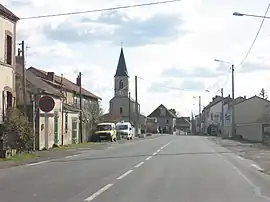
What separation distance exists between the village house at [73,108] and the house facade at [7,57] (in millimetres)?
13696

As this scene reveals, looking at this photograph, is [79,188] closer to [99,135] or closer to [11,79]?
[11,79]

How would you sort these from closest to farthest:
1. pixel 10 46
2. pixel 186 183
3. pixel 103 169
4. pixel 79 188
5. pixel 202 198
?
pixel 202 198, pixel 79 188, pixel 186 183, pixel 103 169, pixel 10 46

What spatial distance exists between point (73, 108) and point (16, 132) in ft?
83.3

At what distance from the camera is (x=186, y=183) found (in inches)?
722

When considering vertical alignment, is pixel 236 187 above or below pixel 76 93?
below

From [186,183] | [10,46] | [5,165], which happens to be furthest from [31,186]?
[10,46]

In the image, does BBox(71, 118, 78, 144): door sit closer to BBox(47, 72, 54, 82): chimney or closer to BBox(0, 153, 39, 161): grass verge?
BBox(47, 72, 54, 82): chimney

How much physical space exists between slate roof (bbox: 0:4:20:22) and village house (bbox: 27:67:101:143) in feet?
51.3

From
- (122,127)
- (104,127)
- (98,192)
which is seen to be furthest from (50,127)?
(122,127)

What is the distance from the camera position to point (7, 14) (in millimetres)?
38125

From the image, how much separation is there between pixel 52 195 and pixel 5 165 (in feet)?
40.9

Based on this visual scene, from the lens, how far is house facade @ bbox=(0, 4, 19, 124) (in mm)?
37531

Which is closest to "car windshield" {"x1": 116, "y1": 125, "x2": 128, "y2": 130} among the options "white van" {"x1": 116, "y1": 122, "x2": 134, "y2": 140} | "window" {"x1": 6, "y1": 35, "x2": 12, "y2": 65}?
"white van" {"x1": 116, "y1": 122, "x2": 134, "y2": 140}

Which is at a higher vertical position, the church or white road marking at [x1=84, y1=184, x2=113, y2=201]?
the church
